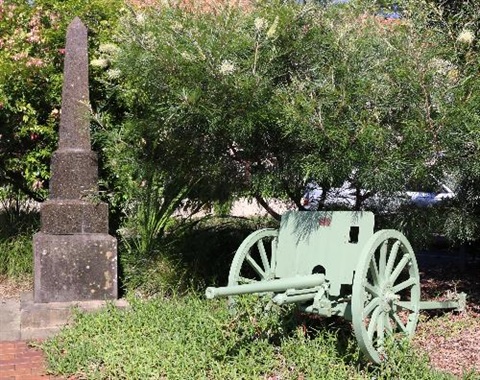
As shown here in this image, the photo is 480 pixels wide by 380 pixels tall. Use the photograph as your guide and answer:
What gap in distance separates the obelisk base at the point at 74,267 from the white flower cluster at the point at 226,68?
92.0 inches

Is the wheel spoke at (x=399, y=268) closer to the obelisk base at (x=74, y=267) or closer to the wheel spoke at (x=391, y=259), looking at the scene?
the wheel spoke at (x=391, y=259)

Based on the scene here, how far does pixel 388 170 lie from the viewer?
4.71 m

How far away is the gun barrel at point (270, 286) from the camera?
13.6 feet

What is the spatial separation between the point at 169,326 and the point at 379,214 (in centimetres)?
199

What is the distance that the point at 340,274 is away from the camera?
181 inches

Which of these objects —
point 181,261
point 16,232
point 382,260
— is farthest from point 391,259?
point 16,232

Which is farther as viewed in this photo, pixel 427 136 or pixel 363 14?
pixel 363 14

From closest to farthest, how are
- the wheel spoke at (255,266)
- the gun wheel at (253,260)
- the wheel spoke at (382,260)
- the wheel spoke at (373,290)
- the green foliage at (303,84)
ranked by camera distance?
1. the wheel spoke at (373,290)
2. the wheel spoke at (382,260)
3. the green foliage at (303,84)
4. the gun wheel at (253,260)
5. the wheel spoke at (255,266)

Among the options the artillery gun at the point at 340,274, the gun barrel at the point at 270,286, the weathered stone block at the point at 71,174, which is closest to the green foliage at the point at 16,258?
the weathered stone block at the point at 71,174

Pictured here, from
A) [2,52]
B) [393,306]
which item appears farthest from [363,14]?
[2,52]

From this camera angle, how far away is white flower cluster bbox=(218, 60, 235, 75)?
464cm

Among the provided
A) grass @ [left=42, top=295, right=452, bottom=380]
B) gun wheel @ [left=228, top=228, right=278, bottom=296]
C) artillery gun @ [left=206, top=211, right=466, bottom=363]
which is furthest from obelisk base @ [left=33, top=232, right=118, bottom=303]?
artillery gun @ [left=206, top=211, right=466, bottom=363]

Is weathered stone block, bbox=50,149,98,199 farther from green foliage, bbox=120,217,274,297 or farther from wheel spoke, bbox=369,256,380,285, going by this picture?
wheel spoke, bbox=369,256,380,285

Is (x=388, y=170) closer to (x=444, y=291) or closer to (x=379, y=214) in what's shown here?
(x=379, y=214)
